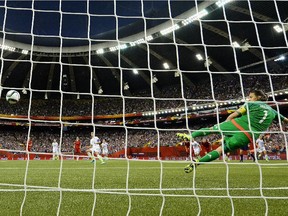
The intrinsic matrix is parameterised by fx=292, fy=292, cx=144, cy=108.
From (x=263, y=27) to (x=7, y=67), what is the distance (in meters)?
17.5

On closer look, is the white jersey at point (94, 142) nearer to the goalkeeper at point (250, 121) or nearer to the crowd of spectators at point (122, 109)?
the goalkeeper at point (250, 121)

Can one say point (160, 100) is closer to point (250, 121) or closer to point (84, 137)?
point (84, 137)

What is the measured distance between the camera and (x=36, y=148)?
25156 mm

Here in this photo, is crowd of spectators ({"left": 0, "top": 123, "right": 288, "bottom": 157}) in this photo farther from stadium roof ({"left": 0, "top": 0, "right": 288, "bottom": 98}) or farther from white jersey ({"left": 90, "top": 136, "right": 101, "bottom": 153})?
white jersey ({"left": 90, "top": 136, "right": 101, "bottom": 153})

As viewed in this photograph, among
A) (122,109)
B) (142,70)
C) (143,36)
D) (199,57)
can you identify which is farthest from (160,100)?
(143,36)

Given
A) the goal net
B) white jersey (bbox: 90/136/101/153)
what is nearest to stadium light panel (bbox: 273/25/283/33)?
the goal net

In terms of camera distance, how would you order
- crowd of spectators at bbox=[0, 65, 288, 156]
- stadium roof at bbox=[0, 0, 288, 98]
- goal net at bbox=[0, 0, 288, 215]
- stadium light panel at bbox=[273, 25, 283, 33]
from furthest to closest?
crowd of spectators at bbox=[0, 65, 288, 156] → stadium roof at bbox=[0, 0, 288, 98] → stadium light panel at bbox=[273, 25, 283, 33] → goal net at bbox=[0, 0, 288, 215]

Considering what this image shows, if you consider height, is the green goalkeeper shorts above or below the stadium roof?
below

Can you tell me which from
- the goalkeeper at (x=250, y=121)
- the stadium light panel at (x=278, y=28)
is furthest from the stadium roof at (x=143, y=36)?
the goalkeeper at (x=250, y=121)

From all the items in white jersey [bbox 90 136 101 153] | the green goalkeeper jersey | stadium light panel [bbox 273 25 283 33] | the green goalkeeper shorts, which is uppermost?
stadium light panel [bbox 273 25 283 33]

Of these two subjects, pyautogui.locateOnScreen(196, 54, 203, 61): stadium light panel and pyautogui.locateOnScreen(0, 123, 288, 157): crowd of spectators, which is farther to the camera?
pyautogui.locateOnScreen(0, 123, 288, 157): crowd of spectators

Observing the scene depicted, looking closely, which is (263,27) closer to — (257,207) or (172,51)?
(172,51)

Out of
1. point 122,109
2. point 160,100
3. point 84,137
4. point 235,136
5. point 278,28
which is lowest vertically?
point 235,136

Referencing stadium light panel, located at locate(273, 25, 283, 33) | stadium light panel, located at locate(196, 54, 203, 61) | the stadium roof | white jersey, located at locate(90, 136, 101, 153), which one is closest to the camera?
white jersey, located at locate(90, 136, 101, 153)
